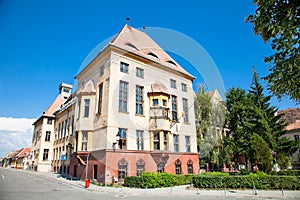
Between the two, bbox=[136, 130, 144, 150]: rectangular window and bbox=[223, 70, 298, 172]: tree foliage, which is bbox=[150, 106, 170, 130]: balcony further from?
bbox=[223, 70, 298, 172]: tree foliage

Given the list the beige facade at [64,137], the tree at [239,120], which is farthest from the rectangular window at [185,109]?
the beige facade at [64,137]

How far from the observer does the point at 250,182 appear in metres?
16.2

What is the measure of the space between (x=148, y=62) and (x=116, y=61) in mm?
4635

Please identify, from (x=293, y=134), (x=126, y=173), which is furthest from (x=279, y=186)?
(x=293, y=134)

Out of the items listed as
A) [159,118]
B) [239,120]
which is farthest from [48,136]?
[239,120]

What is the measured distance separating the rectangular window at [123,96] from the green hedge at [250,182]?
10110 mm

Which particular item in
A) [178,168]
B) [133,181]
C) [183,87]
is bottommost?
[133,181]

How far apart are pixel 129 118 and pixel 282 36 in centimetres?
1759

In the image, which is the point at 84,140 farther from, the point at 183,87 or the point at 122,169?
the point at 183,87

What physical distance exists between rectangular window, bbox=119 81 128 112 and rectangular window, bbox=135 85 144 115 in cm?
144

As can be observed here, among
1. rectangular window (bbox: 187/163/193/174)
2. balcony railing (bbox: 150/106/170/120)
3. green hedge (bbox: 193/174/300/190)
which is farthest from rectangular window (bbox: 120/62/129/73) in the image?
rectangular window (bbox: 187/163/193/174)

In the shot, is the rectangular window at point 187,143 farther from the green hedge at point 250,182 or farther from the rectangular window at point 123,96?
the rectangular window at point 123,96

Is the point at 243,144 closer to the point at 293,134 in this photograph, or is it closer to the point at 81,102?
the point at 293,134

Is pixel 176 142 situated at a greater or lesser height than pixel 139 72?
lesser
